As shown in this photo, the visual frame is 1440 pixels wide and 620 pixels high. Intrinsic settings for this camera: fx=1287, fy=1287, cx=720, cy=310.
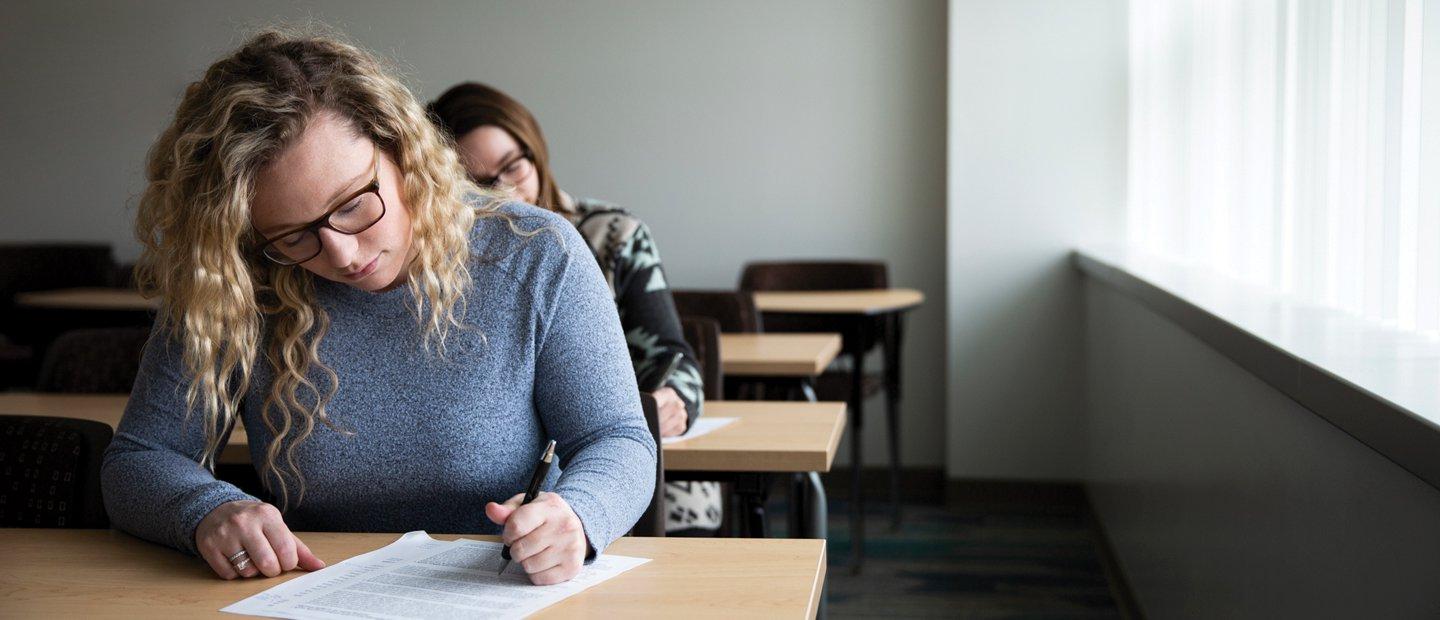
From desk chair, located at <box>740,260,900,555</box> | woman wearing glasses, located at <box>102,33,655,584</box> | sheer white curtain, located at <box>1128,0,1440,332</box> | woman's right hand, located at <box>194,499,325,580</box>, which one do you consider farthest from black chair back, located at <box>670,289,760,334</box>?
woman's right hand, located at <box>194,499,325,580</box>

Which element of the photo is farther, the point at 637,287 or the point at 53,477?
the point at 637,287

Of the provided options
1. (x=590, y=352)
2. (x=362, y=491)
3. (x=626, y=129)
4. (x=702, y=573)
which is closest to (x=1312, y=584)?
(x=702, y=573)

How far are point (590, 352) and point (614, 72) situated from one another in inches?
150

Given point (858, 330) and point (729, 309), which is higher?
point (729, 309)

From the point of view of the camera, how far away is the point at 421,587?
1.21 m

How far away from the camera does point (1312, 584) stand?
156 centimetres

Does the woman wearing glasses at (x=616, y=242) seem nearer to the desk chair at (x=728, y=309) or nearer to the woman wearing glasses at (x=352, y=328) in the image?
the woman wearing glasses at (x=352, y=328)

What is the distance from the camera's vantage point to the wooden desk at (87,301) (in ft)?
15.2

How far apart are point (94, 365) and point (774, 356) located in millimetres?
1513

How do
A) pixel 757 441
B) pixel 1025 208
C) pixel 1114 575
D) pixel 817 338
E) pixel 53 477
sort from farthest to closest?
pixel 1025 208 → pixel 1114 575 → pixel 817 338 → pixel 757 441 → pixel 53 477

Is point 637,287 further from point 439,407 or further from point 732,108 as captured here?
point 732,108

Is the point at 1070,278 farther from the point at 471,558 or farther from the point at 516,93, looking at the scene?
the point at 471,558

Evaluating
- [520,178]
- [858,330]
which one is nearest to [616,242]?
[520,178]

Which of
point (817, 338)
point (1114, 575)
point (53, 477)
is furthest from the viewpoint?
point (1114, 575)
